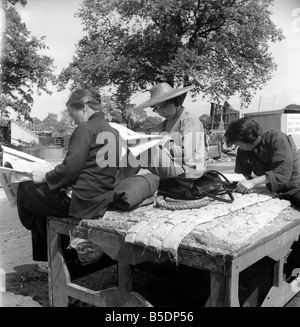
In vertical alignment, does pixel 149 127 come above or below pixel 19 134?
above

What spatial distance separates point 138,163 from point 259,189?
1119 mm

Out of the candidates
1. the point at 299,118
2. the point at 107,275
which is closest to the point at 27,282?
the point at 107,275

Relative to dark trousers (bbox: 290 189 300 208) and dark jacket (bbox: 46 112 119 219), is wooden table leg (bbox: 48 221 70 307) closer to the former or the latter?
dark jacket (bbox: 46 112 119 219)

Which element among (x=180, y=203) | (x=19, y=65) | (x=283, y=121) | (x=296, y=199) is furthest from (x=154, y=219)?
(x=19, y=65)

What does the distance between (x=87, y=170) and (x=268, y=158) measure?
1.68 m

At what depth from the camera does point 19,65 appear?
17.3 metres

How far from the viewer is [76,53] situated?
23516 mm

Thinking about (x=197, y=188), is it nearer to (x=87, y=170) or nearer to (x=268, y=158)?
Result: (x=87, y=170)

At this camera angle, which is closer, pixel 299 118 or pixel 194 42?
pixel 299 118

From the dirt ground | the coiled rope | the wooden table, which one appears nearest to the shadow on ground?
the dirt ground

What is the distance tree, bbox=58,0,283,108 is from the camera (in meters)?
21.8

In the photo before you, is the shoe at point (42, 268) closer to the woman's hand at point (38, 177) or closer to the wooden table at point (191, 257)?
the wooden table at point (191, 257)
